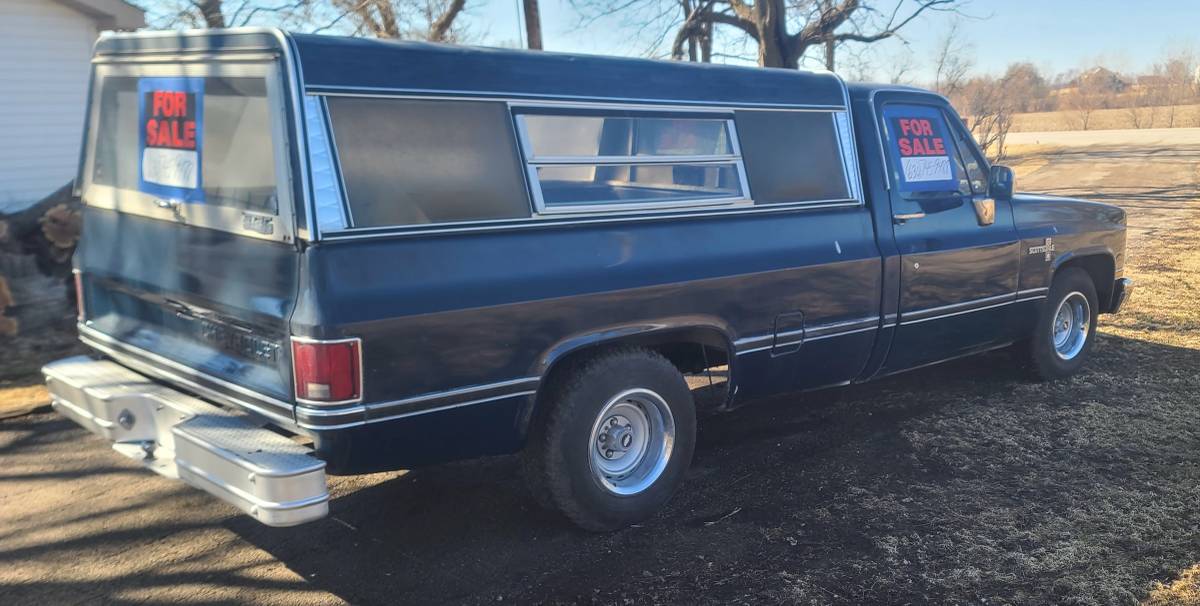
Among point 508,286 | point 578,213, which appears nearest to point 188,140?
point 508,286

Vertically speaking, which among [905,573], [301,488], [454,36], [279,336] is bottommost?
[905,573]

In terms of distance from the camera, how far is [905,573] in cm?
386

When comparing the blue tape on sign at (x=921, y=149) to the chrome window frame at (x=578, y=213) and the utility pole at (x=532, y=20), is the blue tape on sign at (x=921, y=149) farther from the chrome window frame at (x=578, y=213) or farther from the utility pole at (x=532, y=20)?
the utility pole at (x=532, y=20)

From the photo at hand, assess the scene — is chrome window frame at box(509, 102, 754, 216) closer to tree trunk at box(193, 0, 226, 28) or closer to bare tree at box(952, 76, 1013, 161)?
tree trunk at box(193, 0, 226, 28)

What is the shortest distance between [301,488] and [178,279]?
1.25 m

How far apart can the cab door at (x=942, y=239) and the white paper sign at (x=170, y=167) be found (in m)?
3.58

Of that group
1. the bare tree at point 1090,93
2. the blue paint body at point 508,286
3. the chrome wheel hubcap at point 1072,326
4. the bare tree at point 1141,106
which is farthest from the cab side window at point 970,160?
the bare tree at point 1090,93

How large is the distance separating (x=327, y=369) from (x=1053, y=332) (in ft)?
17.0

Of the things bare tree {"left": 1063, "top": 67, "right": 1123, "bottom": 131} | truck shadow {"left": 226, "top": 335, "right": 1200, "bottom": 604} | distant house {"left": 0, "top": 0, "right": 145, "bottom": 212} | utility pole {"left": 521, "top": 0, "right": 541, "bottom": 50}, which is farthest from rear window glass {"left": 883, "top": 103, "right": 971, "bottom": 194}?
bare tree {"left": 1063, "top": 67, "right": 1123, "bottom": 131}

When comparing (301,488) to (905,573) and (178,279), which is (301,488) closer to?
(178,279)

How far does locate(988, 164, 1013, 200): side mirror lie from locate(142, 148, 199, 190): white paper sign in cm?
456

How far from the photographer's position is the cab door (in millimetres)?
5359

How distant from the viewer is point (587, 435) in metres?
4.06

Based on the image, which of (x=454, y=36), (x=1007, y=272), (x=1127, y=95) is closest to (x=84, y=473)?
(x=1007, y=272)
